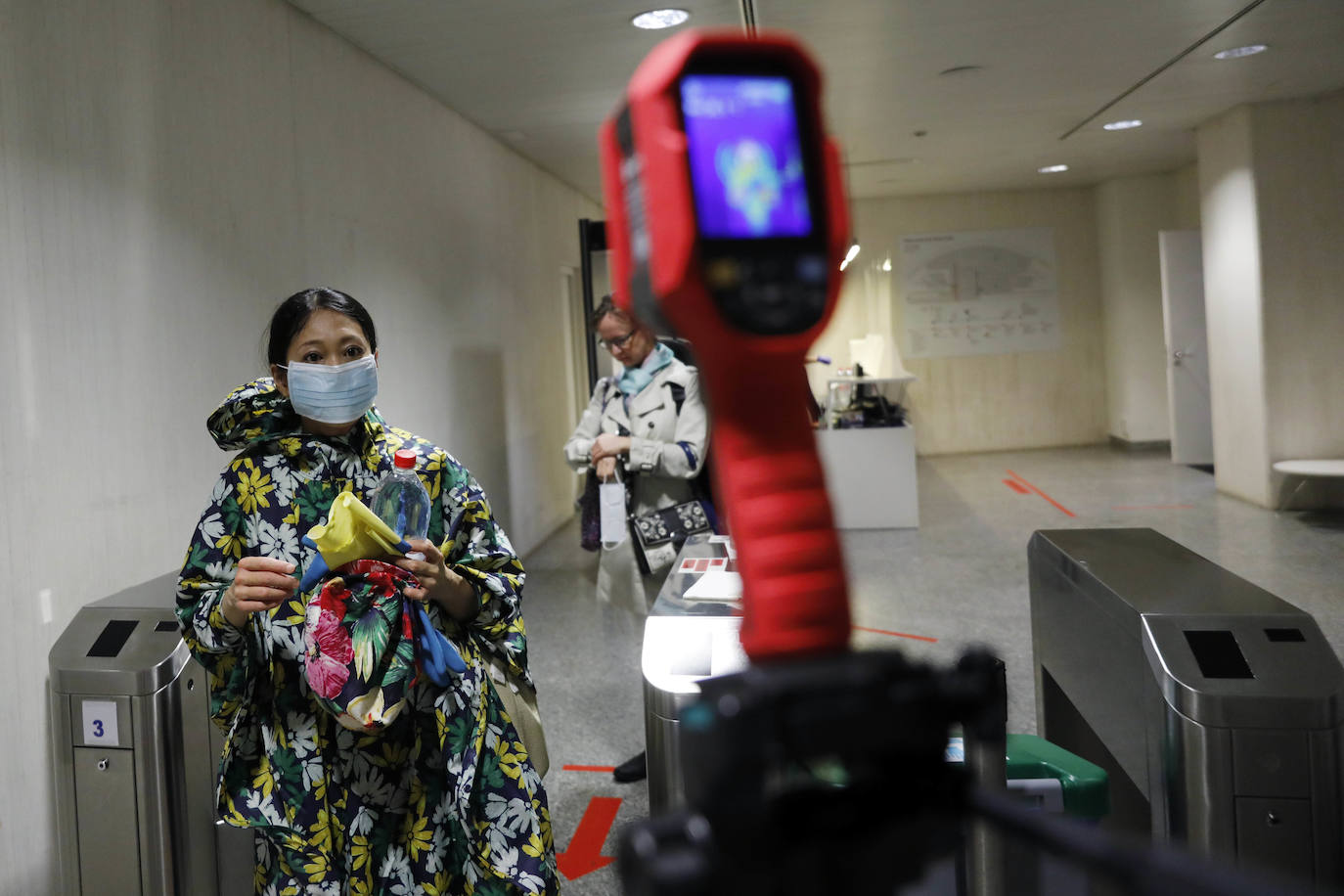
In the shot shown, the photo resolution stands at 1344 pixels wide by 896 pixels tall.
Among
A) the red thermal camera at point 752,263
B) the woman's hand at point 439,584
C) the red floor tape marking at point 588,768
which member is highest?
the red thermal camera at point 752,263

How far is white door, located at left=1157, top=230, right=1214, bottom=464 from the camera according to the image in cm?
884

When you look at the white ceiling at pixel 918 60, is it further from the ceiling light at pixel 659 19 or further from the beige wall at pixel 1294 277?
the beige wall at pixel 1294 277

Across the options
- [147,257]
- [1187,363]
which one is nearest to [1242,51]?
[1187,363]

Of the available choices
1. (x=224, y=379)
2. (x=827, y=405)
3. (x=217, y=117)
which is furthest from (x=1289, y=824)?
(x=827, y=405)

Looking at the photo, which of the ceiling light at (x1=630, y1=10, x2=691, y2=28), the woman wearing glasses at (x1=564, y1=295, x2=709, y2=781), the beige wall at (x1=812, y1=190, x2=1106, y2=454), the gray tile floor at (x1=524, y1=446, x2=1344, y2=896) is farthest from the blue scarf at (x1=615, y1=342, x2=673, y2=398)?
the beige wall at (x1=812, y1=190, x2=1106, y2=454)

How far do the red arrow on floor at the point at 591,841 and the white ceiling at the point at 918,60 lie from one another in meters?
3.06

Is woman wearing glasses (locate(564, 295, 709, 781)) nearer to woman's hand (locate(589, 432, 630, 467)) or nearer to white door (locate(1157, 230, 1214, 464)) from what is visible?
woman's hand (locate(589, 432, 630, 467))

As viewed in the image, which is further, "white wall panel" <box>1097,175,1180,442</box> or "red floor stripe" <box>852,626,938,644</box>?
"white wall panel" <box>1097,175,1180,442</box>

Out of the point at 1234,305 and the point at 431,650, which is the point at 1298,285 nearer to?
the point at 1234,305

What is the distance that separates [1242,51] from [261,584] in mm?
6056

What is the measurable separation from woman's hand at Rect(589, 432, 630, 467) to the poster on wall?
8.41 m

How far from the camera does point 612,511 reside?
3.05 m

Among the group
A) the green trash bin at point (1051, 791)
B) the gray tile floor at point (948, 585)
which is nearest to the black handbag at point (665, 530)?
the gray tile floor at point (948, 585)

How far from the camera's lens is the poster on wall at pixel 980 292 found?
10.8m
